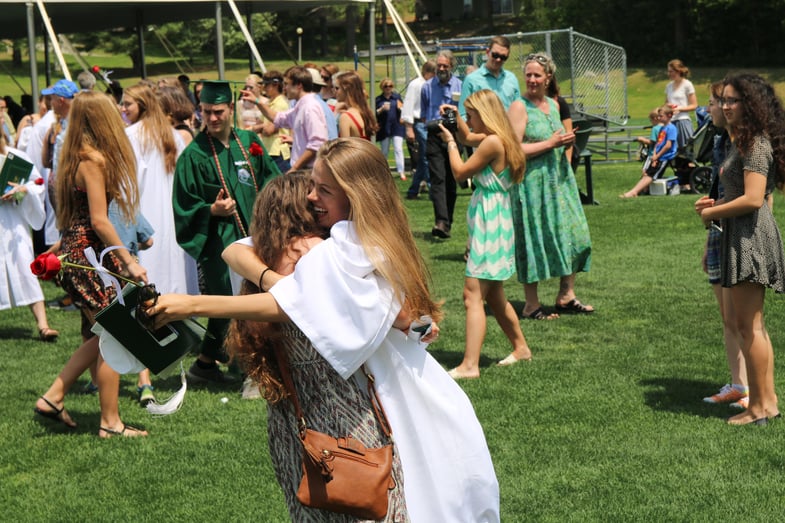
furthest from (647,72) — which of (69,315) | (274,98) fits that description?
(69,315)

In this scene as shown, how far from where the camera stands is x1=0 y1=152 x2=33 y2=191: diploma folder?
852 cm

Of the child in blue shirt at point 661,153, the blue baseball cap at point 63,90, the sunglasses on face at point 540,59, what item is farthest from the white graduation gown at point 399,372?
the child in blue shirt at point 661,153

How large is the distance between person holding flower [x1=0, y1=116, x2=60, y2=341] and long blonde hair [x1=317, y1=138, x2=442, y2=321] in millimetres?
6405

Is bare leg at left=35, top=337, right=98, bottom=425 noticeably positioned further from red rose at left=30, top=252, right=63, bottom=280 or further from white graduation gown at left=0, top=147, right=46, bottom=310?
red rose at left=30, top=252, right=63, bottom=280

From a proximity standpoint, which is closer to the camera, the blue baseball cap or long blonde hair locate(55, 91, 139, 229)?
long blonde hair locate(55, 91, 139, 229)

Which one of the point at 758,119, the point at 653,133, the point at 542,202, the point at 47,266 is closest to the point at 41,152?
the point at 542,202

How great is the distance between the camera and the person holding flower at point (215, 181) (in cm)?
679

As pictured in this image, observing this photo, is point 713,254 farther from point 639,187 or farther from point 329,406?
point 639,187

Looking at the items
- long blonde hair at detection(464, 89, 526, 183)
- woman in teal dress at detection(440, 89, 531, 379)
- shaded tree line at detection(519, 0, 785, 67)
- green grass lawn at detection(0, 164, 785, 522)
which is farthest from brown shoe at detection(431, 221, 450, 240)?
shaded tree line at detection(519, 0, 785, 67)

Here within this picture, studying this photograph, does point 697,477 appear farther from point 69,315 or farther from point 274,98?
point 274,98

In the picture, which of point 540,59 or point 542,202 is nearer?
point 540,59

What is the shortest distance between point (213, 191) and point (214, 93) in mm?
629

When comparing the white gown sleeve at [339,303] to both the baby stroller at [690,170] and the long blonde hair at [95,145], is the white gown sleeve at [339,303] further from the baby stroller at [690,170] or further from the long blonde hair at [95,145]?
the baby stroller at [690,170]

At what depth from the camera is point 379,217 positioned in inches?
124
